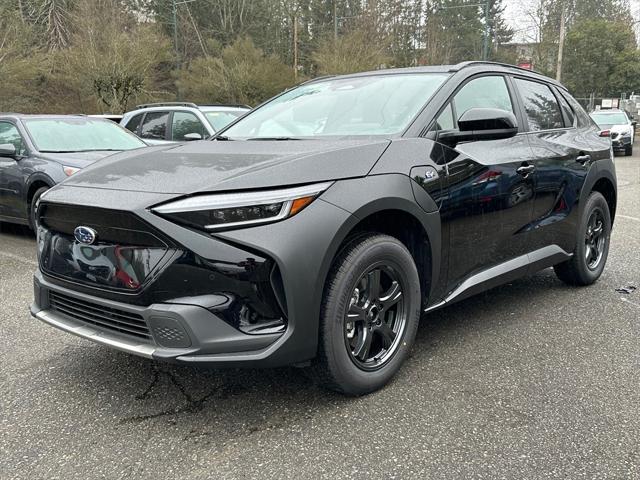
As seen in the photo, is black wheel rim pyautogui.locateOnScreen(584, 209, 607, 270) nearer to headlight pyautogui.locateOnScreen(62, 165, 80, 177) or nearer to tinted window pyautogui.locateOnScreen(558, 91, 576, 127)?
tinted window pyautogui.locateOnScreen(558, 91, 576, 127)

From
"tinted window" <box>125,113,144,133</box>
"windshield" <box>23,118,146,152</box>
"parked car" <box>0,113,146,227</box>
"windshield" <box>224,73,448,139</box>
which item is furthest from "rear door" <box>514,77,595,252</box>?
"tinted window" <box>125,113,144,133</box>

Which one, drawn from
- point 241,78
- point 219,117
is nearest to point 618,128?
point 241,78

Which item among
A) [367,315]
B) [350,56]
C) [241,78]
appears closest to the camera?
[367,315]

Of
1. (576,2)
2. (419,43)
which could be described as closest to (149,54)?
(419,43)

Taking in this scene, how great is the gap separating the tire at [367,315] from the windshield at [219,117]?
7044mm

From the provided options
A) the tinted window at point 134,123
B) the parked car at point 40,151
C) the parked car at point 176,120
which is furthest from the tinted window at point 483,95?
the tinted window at point 134,123

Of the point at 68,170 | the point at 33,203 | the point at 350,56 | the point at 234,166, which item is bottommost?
the point at 33,203

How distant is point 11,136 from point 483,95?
19.5 feet

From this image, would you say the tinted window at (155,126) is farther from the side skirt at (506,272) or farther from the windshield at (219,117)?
the side skirt at (506,272)

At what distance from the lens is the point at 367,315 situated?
9.45ft

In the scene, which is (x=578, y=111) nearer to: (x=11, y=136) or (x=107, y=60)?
(x=11, y=136)

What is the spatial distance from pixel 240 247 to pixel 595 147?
352 cm

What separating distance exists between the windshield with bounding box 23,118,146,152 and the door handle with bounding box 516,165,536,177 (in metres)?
5.18

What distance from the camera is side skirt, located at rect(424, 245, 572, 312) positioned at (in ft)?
11.2
